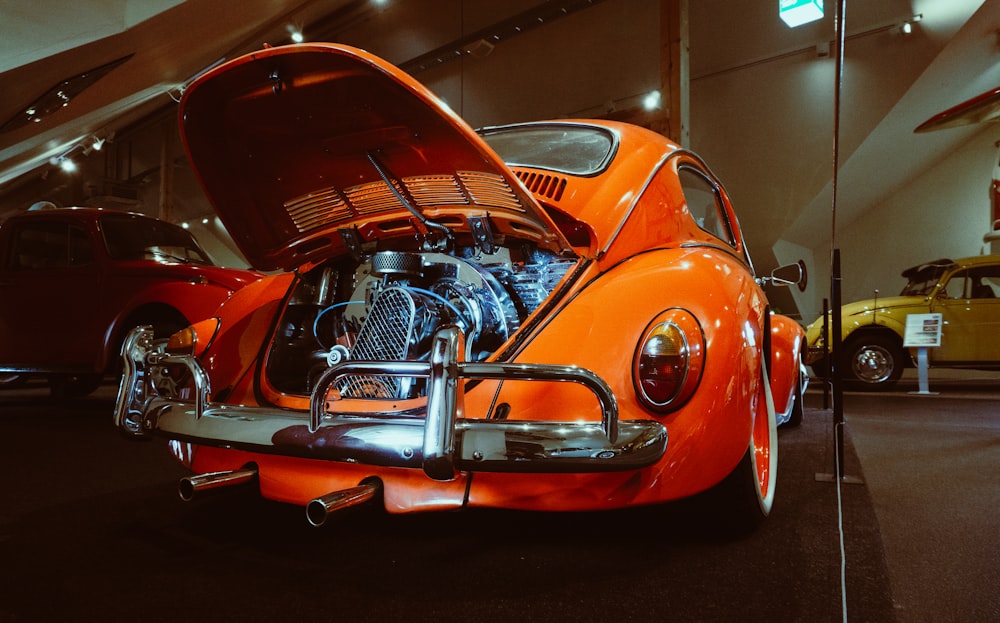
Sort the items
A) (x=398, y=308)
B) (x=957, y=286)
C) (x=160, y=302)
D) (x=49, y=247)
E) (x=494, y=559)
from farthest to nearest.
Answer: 1. (x=957, y=286)
2. (x=49, y=247)
3. (x=160, y=302)
4. (x=398, y=308)
5. (x=494, y=559)

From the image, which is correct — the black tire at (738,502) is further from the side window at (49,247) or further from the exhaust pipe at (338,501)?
the side window at (49,247)

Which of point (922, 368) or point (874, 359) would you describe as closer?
point (922, 368)

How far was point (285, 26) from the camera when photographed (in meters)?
9.91

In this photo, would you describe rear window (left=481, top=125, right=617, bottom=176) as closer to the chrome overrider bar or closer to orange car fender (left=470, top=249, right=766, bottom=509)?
orange car fender (left=470, top=249, right=766, bottom=509)

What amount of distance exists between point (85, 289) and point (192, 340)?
Answer: 3.66m

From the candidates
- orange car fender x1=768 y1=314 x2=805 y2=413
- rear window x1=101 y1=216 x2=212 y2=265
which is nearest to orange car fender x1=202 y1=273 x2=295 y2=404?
orange car fender x1=768 y1=314 x2=805 y2=413

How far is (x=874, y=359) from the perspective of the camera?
714 cm

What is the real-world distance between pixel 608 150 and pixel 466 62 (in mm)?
9177

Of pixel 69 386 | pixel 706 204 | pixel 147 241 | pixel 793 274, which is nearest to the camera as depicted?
pixel 706 204

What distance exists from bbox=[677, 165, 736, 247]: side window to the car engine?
78 cm

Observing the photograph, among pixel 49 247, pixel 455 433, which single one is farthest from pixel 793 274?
pixel 49 247

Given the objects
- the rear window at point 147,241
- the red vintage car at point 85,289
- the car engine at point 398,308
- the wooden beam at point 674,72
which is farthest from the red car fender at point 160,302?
the wooden beam at point 674,72

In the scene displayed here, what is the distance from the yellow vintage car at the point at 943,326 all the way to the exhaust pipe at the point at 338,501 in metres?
6.90

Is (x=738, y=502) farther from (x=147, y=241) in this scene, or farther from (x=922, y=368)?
(x=922, y=368)
